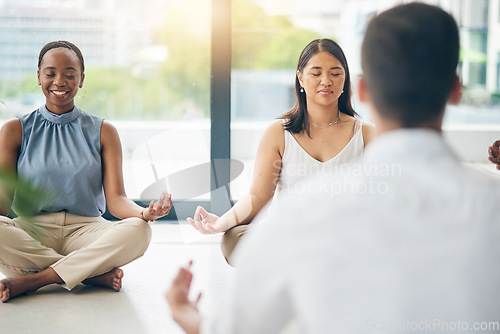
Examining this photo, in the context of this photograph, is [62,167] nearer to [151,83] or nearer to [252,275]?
[151,83]

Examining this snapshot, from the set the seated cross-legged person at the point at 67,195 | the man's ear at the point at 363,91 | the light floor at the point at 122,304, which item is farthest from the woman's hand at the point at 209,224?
the man's ear at the point at 363,91

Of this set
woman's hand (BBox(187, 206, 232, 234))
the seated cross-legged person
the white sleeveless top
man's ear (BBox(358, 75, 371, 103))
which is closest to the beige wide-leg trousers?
the seated cross-legged person

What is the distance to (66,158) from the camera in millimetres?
2689

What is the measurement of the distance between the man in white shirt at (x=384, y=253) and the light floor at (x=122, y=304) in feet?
4.92

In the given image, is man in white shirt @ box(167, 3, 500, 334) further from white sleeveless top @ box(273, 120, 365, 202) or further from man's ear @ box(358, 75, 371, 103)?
white sleeveless top @ box(273, 120, 365, 202)

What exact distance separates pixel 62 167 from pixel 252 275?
2.05m

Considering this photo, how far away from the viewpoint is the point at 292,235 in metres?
0.77

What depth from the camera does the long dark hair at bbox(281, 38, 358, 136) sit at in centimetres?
262

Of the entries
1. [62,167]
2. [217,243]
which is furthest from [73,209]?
[217,243]

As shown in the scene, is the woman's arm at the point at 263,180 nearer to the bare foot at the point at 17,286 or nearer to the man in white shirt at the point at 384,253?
the bare foot at the point at 17,286

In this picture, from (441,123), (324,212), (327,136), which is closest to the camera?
(324,212)

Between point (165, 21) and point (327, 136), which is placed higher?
point (165, 21)

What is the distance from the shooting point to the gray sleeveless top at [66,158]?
8.73ft

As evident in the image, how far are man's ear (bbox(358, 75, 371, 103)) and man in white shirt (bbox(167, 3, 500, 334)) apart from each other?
0.46 ft
